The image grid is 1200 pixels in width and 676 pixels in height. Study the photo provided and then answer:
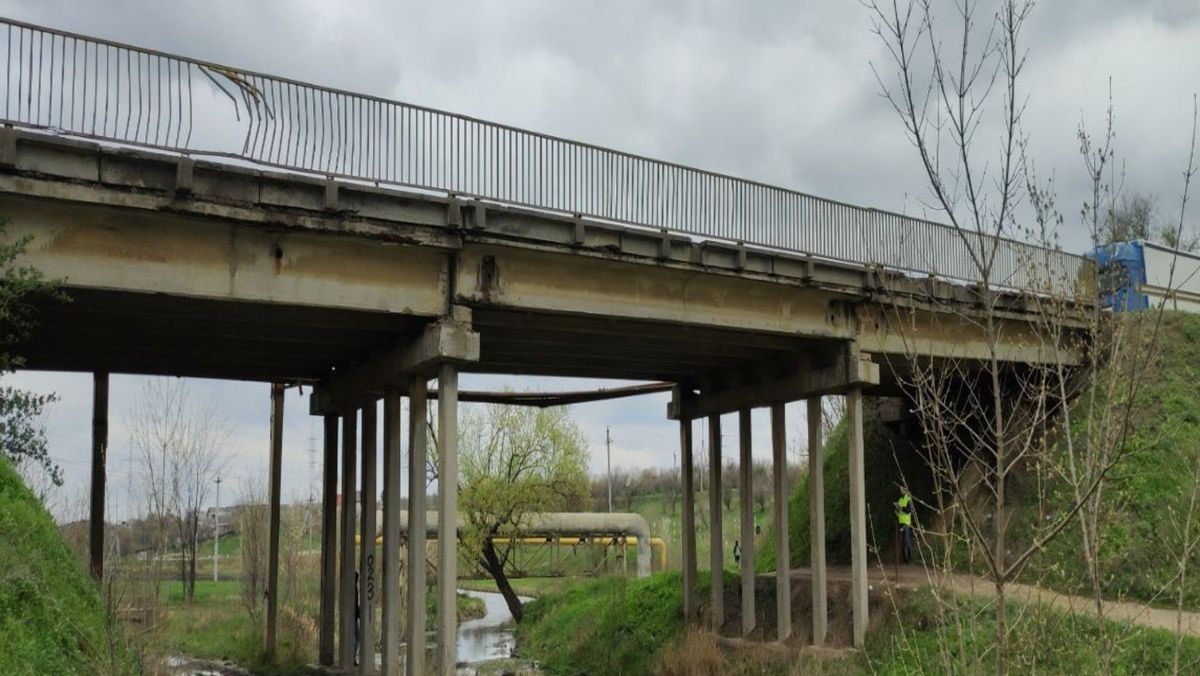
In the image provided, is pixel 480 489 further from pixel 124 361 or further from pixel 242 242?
pixel 242 242

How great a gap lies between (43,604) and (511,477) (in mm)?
23900

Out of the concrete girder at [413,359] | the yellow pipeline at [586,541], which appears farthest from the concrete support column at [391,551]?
the yellow pipeline at [586,541]

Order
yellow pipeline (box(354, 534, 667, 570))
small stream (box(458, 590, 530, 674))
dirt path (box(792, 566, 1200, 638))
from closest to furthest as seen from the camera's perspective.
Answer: dirt path (box(792, 566, 1200, 638)) → small stream (box(458, 590, 530, 674)) → yellow pipeline (box(354, 534, 667, 570))

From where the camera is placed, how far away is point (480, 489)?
32.3 meters

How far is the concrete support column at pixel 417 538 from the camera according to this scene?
1462 cm

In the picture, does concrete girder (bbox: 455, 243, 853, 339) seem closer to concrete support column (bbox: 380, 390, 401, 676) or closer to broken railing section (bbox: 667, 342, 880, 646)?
broken railing section (bbox: 667, 342, 880, 646)

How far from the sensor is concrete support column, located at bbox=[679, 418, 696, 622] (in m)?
23.0

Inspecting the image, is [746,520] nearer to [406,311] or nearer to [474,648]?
[406,311]

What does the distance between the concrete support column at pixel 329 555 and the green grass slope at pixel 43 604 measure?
7.94 meters

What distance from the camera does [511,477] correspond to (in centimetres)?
3366

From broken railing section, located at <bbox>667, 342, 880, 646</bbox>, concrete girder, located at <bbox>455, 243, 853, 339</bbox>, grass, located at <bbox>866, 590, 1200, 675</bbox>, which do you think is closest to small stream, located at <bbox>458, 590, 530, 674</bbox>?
broken railing section, located at <bbox>667, 342, 880, 646</bbox>

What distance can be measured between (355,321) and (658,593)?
13.2 metres

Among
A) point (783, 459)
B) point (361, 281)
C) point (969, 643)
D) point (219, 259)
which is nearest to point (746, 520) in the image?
point (783, 459)

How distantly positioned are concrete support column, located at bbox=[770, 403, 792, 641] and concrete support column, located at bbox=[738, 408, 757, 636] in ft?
1.88
